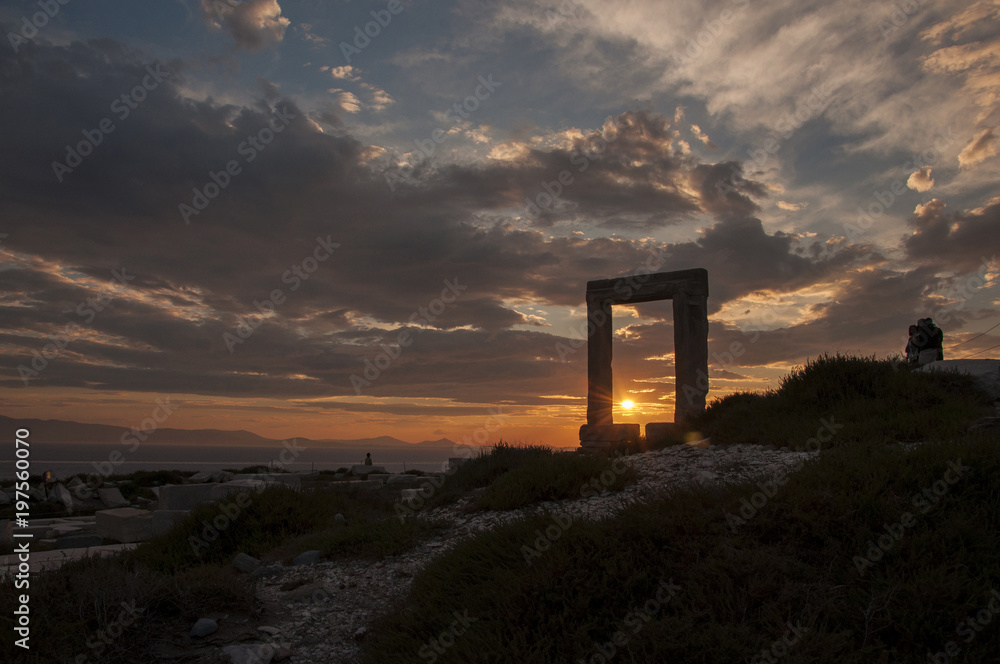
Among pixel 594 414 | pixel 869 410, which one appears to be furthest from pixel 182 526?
pixel 594 414

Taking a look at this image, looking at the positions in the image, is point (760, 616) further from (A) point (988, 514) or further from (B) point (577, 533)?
(A) point (988, 514)

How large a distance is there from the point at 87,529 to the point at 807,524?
17457 mm

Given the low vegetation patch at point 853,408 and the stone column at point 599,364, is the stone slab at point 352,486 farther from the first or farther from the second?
the low vegetation patch at point 853,408

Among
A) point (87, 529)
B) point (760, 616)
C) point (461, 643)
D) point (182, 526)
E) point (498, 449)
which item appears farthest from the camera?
point (87, 529)

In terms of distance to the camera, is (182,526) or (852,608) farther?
(182,526)

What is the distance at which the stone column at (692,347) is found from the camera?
18.7m

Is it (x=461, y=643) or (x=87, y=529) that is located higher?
(x=461, y=643)

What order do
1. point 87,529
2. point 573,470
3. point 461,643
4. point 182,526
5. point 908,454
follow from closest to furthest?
point 461,643 → point 908,454 → point 573,470 → point 182,526 → point 87,529

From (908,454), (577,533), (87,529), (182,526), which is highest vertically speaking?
(908,454)

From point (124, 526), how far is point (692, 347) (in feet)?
51.7

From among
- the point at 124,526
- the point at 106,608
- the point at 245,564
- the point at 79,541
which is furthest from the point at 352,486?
the point at 106,608

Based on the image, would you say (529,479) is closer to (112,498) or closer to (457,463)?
(457,463)

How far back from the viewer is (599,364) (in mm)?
20234

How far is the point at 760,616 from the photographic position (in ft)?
14.1
